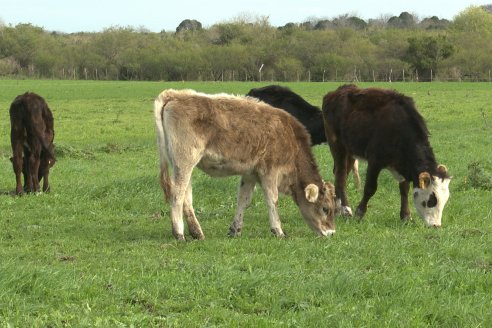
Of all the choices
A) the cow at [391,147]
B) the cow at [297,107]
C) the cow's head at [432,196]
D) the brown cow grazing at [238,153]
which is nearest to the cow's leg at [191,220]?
the brown cow grazing at [238,153]

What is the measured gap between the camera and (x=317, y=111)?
18.3 m

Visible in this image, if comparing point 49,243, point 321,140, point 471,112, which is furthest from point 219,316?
point 471,112

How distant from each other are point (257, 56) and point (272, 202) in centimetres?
9070

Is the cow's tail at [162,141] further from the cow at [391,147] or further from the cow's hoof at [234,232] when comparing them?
the cow at [391,147]

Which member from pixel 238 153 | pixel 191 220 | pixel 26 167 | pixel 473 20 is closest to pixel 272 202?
pixel 238 153

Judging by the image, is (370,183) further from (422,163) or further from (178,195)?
(178,195)

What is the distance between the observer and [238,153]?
34.9 ft

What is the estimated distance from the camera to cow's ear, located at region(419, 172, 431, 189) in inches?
442

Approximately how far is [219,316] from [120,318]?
2.70ft

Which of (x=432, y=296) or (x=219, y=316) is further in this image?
(x=432, y=296)

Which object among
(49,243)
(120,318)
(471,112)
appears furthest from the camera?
(471,112)

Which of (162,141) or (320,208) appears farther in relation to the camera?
(320,208)

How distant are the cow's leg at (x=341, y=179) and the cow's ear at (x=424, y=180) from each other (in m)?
1.83

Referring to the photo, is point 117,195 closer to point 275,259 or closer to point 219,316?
point 275,259
